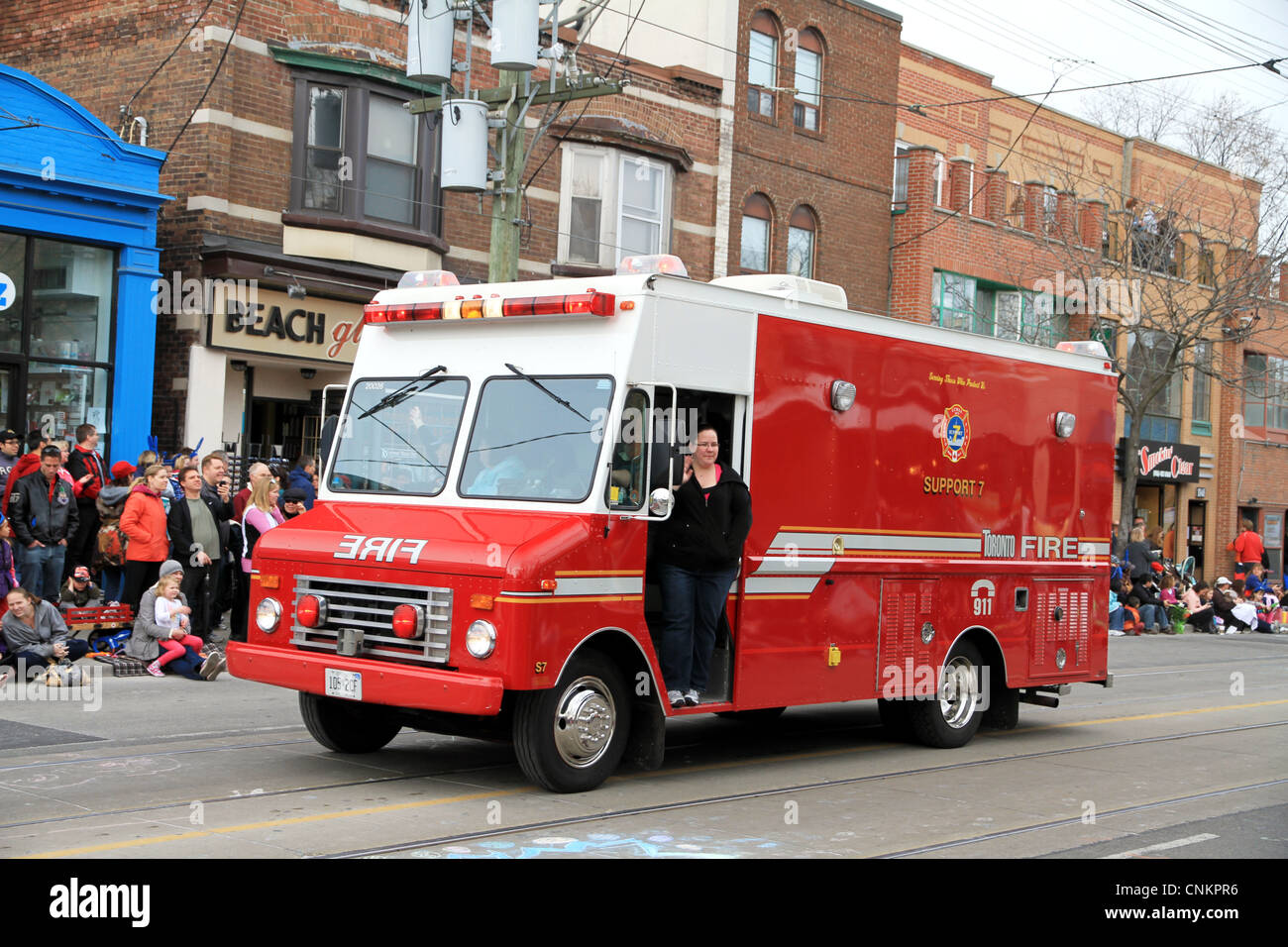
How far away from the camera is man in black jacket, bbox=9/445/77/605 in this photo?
13734mm

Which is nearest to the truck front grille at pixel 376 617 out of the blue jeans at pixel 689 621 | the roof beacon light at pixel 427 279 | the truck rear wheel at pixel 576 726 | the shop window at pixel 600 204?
the truck rear wheel at pixel 576 726

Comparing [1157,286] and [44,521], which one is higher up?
[1157,286]

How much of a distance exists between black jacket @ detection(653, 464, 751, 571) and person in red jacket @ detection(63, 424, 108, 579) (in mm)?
8339

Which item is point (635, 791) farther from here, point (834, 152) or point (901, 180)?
point (901, 180)

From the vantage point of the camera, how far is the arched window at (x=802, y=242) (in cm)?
2752

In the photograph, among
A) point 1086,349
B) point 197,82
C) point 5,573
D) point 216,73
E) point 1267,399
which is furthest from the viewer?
point 1267,399

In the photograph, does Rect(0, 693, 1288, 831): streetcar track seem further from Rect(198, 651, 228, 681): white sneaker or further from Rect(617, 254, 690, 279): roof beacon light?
Rect(617, 254, 690, 279): roof beacon light

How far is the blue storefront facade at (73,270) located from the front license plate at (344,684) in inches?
415

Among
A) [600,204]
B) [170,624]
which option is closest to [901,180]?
[600,204]

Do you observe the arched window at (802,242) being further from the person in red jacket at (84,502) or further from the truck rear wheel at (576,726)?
the truck rear wheel at (576,726)

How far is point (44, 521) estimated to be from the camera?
13.8 metres

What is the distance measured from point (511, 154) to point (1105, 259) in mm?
20093
